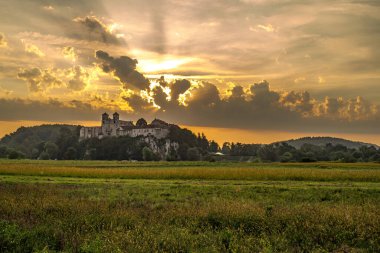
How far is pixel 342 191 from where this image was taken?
3056cm

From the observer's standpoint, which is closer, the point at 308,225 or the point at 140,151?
the point at 308,225

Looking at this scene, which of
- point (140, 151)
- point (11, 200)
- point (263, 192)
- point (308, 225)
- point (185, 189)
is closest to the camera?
point (308, 225)

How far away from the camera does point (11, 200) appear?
2203cm

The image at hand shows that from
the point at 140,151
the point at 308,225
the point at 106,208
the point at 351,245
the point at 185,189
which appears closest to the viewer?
the point at 351,245

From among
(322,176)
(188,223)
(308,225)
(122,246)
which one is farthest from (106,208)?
(322,176)

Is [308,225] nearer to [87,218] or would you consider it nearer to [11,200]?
[87,218]

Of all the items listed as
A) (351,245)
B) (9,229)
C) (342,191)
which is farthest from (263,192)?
(9,229)

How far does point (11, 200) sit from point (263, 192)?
1735cm

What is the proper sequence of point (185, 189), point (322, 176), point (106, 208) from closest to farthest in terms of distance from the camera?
point (106, 208), point (185, 189), point (322, 176)

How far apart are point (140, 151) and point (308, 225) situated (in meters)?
184

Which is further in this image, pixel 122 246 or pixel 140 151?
pixel 140 151

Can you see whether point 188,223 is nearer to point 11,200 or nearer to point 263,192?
point 11,200

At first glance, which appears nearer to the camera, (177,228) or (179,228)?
(179,228)

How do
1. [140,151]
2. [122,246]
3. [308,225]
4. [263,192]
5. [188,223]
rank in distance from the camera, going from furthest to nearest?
[140,151], [263,192], [188,223], [308,225], [122,246]
